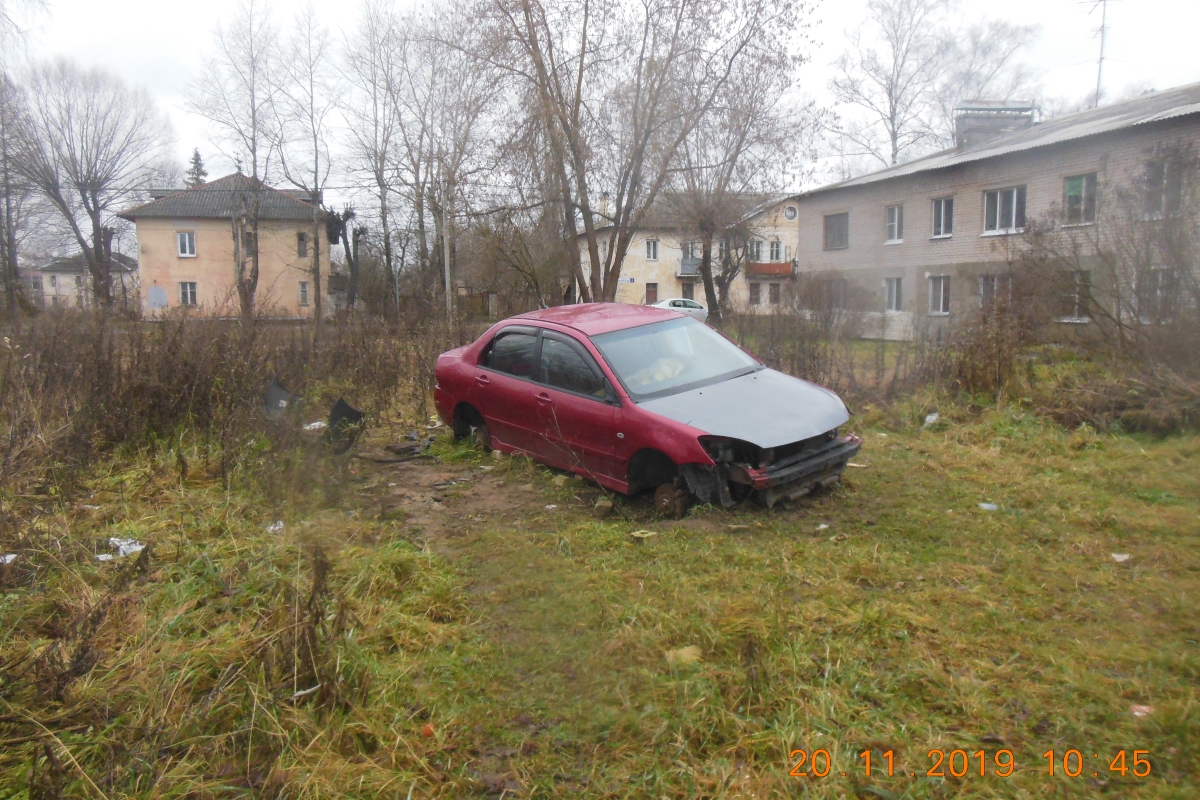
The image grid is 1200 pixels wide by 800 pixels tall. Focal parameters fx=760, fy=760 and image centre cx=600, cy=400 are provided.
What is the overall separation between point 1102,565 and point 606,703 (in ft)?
10.2

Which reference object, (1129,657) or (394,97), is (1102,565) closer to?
(1129,657)

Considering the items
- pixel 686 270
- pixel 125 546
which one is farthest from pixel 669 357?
pixel 686 270

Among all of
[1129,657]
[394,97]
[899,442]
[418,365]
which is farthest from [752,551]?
[394,97]

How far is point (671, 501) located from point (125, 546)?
A: 348cm

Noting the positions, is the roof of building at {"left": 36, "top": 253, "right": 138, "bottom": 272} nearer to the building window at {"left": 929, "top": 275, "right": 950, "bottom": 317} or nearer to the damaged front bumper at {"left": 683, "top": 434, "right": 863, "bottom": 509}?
the building window at {"left": 929, "top": 275, "right": 950, "bottom": 317}

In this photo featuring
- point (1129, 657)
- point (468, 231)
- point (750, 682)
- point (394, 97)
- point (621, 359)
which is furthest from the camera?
point (394, 97)

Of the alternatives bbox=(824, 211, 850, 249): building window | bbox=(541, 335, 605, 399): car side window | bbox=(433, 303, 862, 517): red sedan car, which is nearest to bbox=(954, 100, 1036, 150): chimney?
bbox=(824, 211, 850, 249): building window

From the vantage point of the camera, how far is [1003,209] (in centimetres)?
2314

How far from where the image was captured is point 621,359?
601 centimetres

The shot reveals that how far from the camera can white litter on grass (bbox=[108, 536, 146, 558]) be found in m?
4.49

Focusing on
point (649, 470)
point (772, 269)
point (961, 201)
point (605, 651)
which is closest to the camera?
point (605, 651)

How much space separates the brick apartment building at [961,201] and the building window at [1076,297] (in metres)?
2.65

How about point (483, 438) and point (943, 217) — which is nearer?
point (483, 438)

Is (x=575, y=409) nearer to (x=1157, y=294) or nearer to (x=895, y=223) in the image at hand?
(x=1157, y=294)
